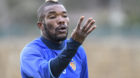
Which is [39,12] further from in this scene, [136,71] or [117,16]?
[117,16]

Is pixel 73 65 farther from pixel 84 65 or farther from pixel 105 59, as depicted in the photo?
pixel 105 59

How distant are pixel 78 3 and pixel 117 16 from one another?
11143mm

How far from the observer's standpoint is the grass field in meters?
15.7

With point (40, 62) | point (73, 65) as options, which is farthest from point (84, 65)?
point (40, 62)

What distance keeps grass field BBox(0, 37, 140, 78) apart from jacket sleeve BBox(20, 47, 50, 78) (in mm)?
8574

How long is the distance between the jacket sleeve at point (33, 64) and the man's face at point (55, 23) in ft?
1.06

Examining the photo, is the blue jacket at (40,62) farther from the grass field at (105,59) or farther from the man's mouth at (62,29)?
the grass field at (105,59)

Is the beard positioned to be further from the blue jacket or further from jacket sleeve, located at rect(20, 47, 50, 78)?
jacket sleeve, located at rect(20, 47, 50, 78)

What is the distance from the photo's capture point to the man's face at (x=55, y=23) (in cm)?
700

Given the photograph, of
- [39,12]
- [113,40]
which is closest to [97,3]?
[113,40]

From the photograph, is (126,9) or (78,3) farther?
(78,3)

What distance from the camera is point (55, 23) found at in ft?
23.1

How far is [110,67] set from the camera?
15.7m

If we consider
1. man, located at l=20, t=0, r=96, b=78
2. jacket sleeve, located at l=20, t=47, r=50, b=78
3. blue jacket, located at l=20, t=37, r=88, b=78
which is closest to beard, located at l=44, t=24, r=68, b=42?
man, located at l=20, t=0, r=96, b=78
